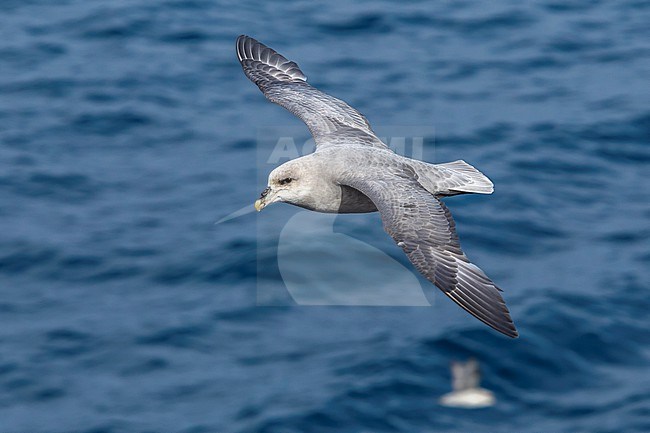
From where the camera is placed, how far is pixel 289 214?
19234mm

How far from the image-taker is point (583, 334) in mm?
16938

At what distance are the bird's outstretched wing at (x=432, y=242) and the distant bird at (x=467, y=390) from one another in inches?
162

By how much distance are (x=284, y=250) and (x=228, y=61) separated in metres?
6.15

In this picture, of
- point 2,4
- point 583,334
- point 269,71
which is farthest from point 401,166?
point 2,4

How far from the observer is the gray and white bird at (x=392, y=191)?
12.3 metres

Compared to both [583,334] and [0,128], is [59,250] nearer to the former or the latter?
[0,128]

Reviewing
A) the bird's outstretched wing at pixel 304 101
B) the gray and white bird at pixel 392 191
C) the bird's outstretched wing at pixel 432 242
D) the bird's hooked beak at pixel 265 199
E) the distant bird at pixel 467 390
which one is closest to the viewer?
the bird's outstretched wing at pixel 432 242

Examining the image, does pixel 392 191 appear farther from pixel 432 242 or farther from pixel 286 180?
pixel 286 180

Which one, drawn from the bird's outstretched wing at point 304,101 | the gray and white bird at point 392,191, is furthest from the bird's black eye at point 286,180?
the bird's outstretched wing at point 304,101

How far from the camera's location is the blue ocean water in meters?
16.4

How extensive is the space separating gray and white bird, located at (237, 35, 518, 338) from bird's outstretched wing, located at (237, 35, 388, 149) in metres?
0.01

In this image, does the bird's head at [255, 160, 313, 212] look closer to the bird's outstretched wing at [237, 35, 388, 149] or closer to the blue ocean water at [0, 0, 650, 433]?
the bird's outstretched wing at [237, 35, 388, 149]

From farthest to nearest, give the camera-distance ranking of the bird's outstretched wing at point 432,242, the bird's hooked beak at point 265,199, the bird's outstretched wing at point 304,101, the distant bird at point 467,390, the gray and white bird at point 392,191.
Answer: the distant bird at point 467,390
the bird's outstretched wing at point 304,101
the bird's hooked beak at point 265,199
the gray and white bird at point 392,191
the bird's outstretched wing at point 432,242

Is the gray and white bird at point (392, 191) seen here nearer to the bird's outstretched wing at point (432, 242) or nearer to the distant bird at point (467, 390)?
the bird's outstretched wing at point (432, 242)
